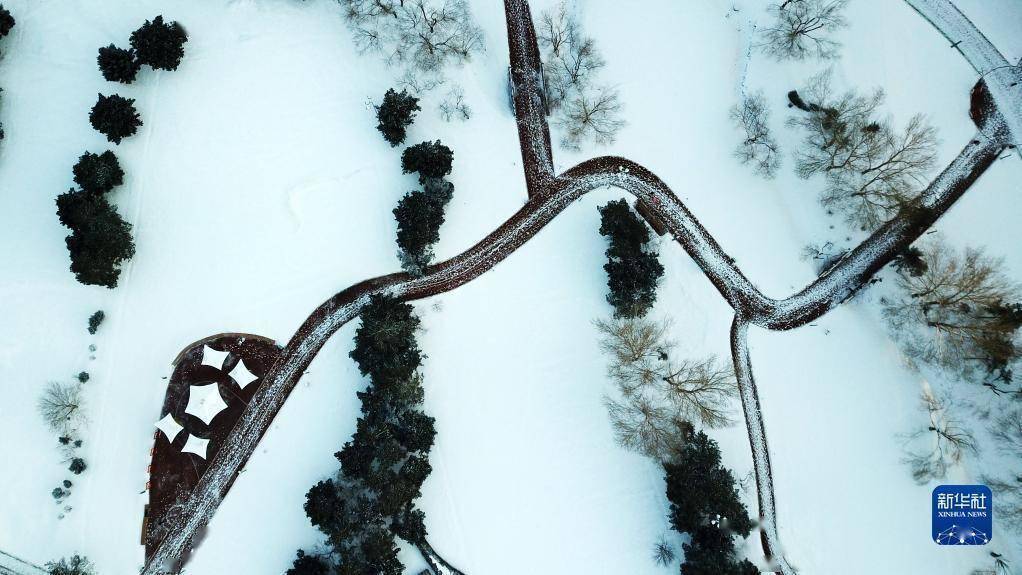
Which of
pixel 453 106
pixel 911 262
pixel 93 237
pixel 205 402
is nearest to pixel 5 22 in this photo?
pixel 93 237

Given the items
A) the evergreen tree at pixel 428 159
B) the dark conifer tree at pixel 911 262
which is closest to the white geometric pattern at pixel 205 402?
the evergreen tree at pixel 428 159

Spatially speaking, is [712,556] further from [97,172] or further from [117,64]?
[117,64]

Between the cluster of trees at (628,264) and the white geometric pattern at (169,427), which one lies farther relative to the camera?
the white geometric pattern at (169,427)

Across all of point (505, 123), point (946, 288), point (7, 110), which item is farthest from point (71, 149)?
point (946, 288)

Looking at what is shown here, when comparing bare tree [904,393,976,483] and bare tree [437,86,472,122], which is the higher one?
bare tree [437,86,472,122]

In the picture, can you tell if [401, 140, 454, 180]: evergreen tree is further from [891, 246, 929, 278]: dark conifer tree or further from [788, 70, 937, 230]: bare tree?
[891, 246, 929, 278]: dark conifer tree

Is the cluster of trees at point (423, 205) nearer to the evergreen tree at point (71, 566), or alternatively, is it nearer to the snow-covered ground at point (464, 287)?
the snow-covered ground at point (464, 287)

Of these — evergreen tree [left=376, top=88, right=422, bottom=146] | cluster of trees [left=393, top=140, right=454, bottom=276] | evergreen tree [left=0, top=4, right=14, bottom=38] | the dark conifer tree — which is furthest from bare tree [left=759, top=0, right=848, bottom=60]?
evergreen tree [left=0, top=4, right=14, bottom=38]

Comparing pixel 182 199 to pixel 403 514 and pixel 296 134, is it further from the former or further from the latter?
pixel 403 514
